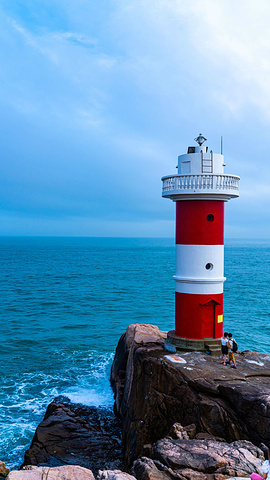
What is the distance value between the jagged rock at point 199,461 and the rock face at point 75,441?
3.93 metres

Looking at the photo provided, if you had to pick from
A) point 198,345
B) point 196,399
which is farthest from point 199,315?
point 196,399

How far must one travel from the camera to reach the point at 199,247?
13195 millimetres

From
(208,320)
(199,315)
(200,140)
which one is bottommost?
(208,320)

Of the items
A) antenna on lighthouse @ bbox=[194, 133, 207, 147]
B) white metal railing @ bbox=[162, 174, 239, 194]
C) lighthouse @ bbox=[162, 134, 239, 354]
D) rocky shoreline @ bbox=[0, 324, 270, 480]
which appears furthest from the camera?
antenna on lighthouse @ bbox=[194, 133, 207, 147]

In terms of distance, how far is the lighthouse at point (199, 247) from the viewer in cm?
1309

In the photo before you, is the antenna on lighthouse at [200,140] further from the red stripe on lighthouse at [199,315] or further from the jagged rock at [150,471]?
the jagged rock at [150,471]

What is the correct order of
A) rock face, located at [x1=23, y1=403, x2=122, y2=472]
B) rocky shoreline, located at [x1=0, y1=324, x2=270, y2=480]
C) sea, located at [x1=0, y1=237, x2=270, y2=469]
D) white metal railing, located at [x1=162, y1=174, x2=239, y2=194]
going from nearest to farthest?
rocky shoreline, located at [x1=0, y1=324, x2=270, y2=480]
rock face, located at [x1=23, y1=403, x2=122, y2=472]
white metal railing, located at [x1=162, y1=174, x2=239, y2=194]
sea, located at [x1=0, y1=237, x2=270, y2=469]

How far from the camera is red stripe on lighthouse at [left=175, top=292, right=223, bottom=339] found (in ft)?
43.4

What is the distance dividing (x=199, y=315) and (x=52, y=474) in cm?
718

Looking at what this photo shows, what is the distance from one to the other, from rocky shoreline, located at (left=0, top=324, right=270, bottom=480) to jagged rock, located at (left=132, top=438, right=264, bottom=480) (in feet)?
0.06

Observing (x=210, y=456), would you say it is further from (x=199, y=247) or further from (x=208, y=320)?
(x=199, y=247)

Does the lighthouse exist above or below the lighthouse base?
above

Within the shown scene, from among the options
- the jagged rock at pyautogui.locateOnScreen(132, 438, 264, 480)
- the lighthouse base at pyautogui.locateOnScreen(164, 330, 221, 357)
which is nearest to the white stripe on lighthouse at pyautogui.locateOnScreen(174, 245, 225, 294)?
the lighthouse base at pyautogui.locateOnScreen(164, 330, 221, 357)

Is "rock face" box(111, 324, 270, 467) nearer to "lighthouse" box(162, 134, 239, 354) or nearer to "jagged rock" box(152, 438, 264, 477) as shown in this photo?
"lighthouse" box(162, 134, 239, 354)
